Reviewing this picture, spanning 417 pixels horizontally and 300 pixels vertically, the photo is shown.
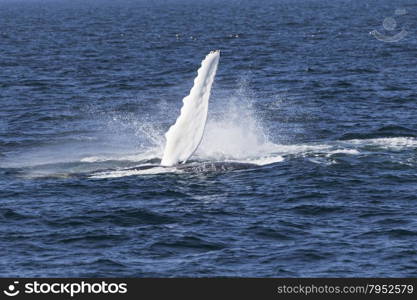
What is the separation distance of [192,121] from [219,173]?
253 cm

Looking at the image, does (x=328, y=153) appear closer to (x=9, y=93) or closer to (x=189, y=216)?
(x=189, y=216)

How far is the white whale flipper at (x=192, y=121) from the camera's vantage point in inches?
1654

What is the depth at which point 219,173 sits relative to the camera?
4278 centimetres

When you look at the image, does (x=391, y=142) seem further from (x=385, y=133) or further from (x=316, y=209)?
(x=316, y=209)

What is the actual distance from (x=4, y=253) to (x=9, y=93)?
40527mm

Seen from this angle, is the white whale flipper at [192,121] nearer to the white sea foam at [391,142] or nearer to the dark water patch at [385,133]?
the white sea foam at [391,142]

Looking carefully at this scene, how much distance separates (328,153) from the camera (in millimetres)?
46656

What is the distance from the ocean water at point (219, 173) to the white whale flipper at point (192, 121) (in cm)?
89

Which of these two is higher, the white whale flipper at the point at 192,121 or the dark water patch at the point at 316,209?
the white whale flipper at the point at 192,121

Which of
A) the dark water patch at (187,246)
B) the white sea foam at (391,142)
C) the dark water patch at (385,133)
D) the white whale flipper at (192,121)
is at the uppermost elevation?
the white whale flipper at (192,121)

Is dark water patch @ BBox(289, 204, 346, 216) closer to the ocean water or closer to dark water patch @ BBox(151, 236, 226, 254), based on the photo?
the ocean water

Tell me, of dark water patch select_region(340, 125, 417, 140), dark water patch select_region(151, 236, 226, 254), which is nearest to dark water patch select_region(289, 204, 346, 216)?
dark water patch select_region(151, 236, 226, 254)

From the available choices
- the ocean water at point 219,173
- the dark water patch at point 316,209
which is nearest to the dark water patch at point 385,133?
the ocean water at point 219,173

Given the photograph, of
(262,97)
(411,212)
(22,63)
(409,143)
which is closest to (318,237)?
(411,212)
